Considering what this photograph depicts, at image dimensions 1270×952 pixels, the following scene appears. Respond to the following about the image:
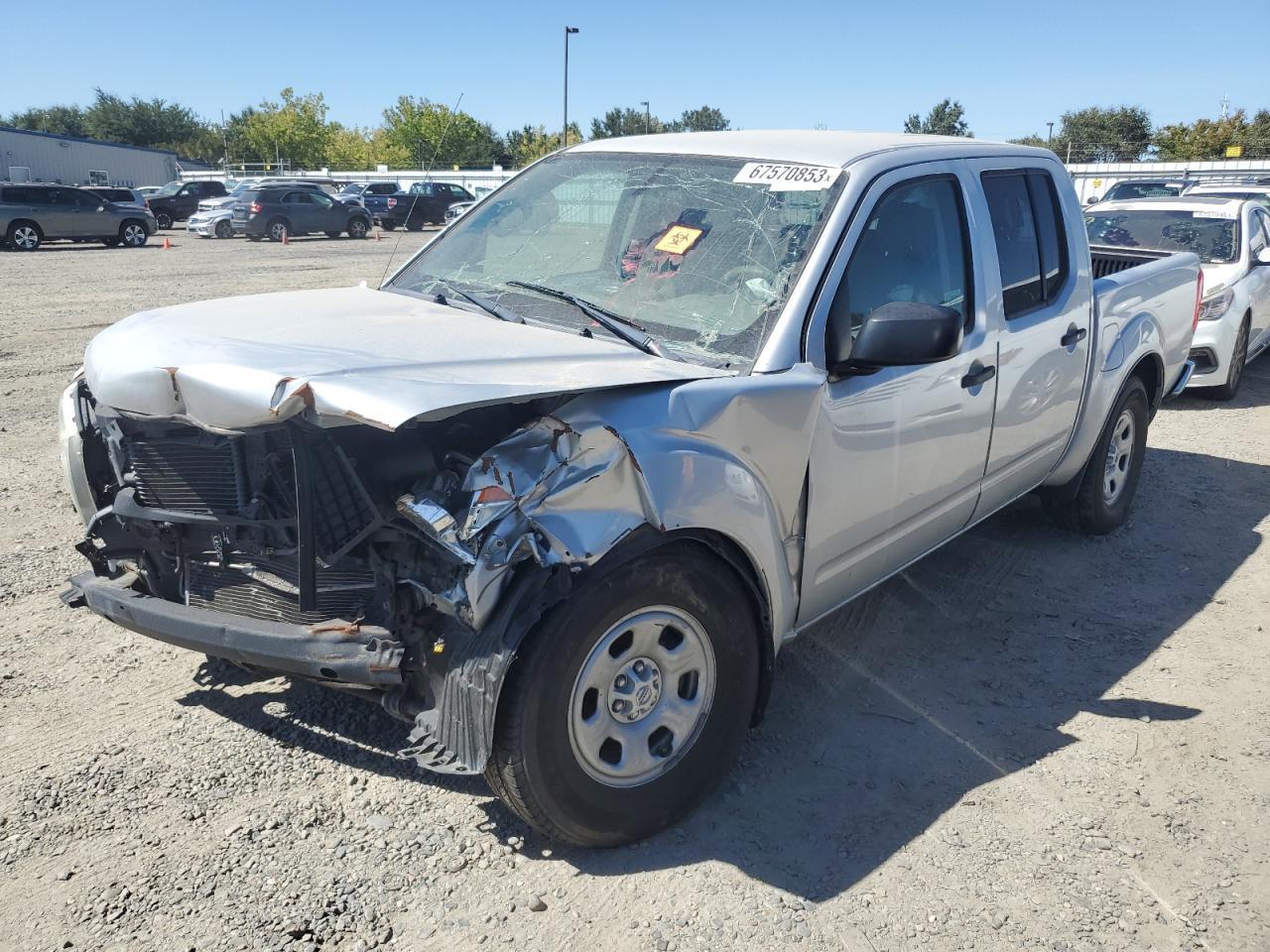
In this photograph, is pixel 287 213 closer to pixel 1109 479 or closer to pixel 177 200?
pixel 177 200

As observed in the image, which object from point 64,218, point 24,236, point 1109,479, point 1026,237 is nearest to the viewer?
point 1026,237

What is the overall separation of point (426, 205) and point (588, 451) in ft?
104

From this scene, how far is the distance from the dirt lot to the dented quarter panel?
0.78 metres

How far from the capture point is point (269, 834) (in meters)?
2.93

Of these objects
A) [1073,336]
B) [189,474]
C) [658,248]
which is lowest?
[189,474]

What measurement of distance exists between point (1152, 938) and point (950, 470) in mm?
1733

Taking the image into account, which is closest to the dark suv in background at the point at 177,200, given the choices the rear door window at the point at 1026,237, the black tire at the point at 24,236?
the black tire at the point at 24,236

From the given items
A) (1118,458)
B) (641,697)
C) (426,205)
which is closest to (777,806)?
(641,697)

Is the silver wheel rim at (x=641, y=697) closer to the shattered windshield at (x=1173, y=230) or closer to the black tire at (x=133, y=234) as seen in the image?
the shattered windshield at (x=1173, y=230)

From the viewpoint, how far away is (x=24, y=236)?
23453 millimetres

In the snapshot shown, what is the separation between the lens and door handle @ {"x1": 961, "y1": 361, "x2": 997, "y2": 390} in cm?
376

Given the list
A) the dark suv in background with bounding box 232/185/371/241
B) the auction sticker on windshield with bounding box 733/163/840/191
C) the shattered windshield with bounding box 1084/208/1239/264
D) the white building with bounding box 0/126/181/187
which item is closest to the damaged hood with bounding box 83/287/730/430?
the auction sticker on windshield with bounding box 733/163/840/191

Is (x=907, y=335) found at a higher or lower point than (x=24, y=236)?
lower

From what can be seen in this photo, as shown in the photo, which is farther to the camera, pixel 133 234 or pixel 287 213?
pixel 287 213
